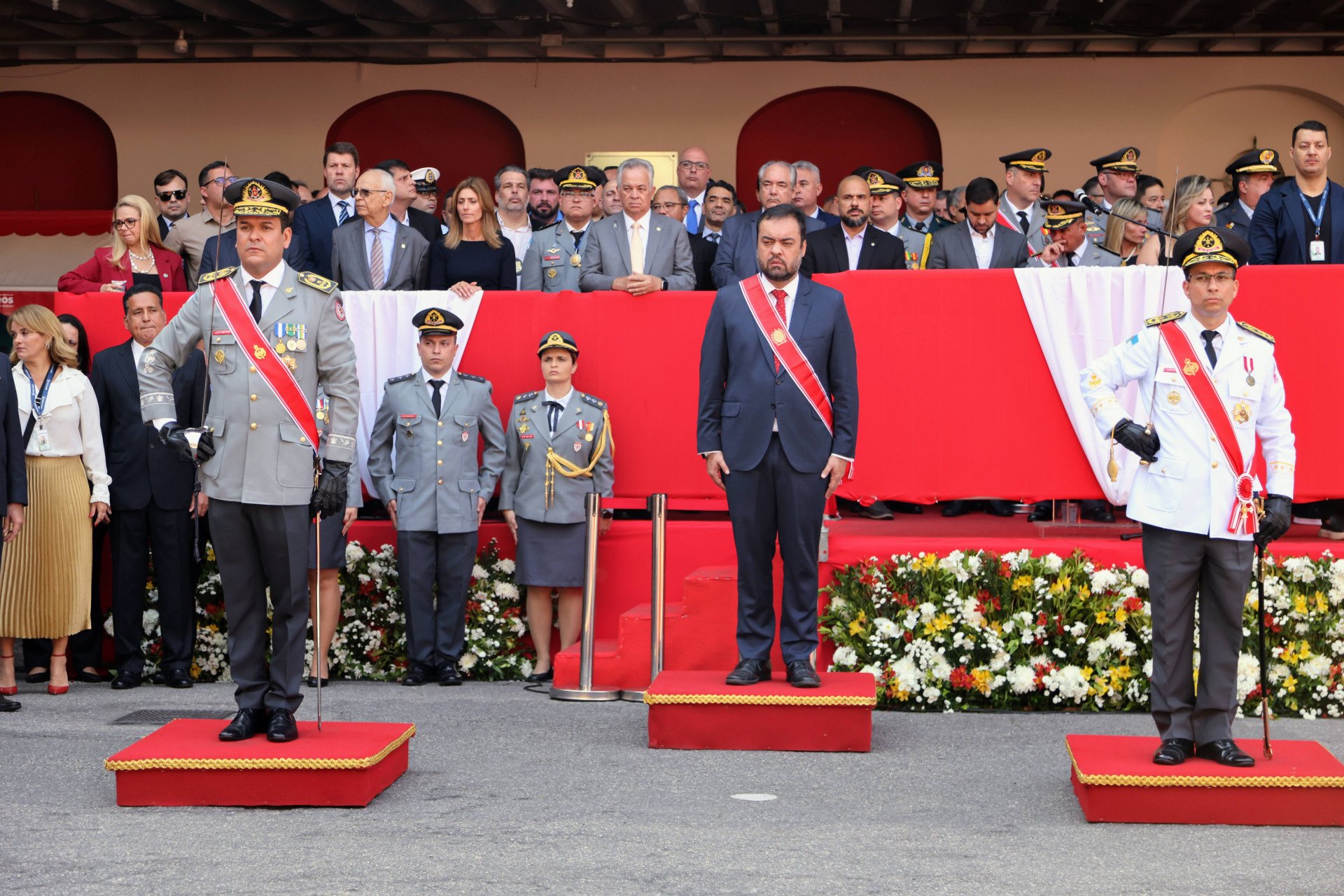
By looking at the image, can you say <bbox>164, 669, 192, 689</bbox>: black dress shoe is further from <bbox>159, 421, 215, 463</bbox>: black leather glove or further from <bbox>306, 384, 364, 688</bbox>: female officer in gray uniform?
<bbox>159, 421, 215, 463</bbox>: black leather glove

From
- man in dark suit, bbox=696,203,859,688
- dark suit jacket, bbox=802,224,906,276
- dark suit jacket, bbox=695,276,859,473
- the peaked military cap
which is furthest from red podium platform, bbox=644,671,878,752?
dark suit jacket, bbox=802,224,906,276

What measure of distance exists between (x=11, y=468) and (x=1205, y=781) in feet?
17.7

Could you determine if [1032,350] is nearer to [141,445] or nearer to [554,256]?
[554,256]

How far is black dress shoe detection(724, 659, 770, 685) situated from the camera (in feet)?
20.8

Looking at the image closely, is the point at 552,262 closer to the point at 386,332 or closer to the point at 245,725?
the point at 386,332

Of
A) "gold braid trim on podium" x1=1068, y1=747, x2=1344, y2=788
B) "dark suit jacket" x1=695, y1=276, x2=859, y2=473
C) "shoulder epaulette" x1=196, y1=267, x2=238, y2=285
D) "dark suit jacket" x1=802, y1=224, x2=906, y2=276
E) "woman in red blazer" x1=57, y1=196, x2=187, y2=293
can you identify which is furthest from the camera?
"woman in red blazer" x1=57, y1=196, x2=187, y2=293

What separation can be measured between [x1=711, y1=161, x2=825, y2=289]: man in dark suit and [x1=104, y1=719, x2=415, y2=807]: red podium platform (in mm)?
3814

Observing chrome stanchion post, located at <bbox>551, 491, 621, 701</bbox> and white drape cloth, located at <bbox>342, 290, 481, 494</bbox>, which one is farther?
white drape cloth, located at <bbox>342, 290, 481, 494</bbox>

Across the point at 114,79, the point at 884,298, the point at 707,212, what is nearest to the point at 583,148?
the point at 114,79

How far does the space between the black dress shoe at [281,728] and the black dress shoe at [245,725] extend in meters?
0.08

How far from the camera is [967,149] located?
1675cm

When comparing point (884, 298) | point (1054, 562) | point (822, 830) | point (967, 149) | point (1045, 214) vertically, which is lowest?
point (822, 830)

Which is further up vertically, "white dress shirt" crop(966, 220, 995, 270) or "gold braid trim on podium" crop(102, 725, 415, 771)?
"white dress shirt" crop(966, 220, 995, 270)

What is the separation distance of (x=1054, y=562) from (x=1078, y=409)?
78cm
